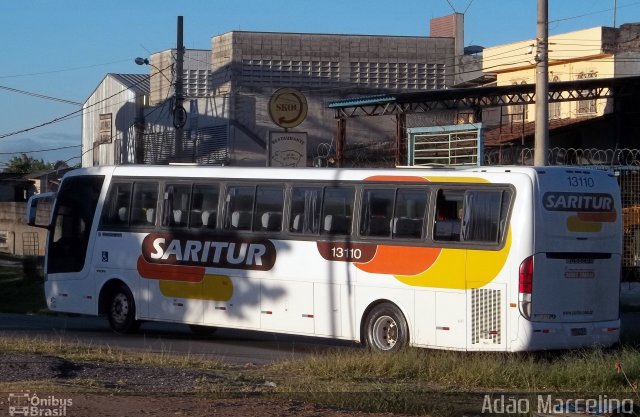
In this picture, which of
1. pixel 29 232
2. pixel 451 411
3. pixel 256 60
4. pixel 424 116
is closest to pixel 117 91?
pixel 29 232

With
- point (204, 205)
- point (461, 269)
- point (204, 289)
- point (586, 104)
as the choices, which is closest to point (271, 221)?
point (204, 205)

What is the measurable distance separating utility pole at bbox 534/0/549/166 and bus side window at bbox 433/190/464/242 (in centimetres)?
408

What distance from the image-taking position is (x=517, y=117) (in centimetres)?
4441

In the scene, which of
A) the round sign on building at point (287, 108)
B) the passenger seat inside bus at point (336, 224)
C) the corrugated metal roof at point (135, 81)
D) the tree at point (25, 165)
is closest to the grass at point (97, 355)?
the passenger seat inside bus at point (336, 224)

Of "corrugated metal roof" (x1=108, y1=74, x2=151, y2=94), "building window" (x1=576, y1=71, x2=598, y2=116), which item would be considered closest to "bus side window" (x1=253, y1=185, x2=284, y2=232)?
"building window" (x1=576, y1=71, x2=598, y2=116)

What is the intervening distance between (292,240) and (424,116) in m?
30.8

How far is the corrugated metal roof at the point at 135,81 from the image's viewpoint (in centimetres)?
5447

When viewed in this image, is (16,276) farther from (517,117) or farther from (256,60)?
(517,117)

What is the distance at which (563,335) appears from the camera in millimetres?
14273

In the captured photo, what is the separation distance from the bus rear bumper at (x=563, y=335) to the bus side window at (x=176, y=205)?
22.1 ft

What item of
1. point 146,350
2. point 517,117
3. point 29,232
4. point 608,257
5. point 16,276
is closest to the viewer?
point 608,257

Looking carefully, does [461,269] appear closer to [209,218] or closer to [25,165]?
[209,218]

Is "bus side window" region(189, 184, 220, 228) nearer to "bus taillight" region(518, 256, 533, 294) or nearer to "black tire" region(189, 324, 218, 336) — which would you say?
"black tire" region(189, 324, 218, 336)

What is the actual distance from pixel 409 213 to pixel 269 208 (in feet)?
8.91
